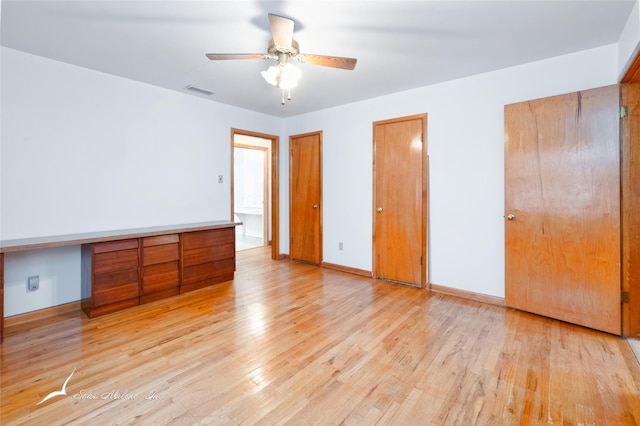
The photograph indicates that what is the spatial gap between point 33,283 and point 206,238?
156 centimetres

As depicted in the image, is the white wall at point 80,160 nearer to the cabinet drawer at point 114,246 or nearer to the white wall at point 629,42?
the cabinet drawer at point 114,246

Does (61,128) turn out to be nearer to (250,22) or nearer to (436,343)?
(250,22)

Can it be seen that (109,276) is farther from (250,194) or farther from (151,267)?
(250,194)

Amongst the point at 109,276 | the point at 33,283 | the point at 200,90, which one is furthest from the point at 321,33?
the point at 33,283

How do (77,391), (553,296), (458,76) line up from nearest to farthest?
(77,391), (553,296), (458,76)

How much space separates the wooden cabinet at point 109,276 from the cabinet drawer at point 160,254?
0.28 feet

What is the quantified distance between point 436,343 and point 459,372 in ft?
1.22

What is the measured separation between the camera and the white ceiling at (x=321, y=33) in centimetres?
202

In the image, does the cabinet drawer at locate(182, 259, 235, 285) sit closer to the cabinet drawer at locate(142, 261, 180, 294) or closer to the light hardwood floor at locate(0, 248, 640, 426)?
the cabinet drawer at locate(142, 261, 180, 294)

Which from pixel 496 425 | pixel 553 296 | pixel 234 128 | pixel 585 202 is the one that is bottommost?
pixel 496 425

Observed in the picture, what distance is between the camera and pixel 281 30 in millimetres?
1946

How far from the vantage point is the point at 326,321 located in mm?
2709

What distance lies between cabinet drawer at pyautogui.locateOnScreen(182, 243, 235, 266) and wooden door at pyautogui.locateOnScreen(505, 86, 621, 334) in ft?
10.3

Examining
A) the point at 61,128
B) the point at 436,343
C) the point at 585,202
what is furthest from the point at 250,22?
the point at 585,202
